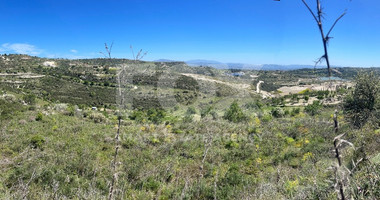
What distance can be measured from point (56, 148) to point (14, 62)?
6302 cm

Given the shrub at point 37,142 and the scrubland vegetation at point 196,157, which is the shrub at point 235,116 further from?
the shrub at point 37,142

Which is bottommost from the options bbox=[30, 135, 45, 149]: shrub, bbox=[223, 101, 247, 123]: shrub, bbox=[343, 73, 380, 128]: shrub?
bbox=[223, 101, 247, 123]: shrub

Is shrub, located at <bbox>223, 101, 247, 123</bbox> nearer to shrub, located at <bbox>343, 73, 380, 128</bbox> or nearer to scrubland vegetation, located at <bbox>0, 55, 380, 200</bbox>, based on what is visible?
scrubland vegetation, located at <bbox>0, 55, 380, 200</bbox>

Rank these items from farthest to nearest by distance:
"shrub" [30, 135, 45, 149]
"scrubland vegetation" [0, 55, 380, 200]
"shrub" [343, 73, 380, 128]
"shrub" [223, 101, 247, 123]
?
"shrub" [223, 101, 247, 123], "shrub" [343, 73, 380, 128], "shrub" [30, 135, 45, 149], "scrubland vegetation" [0, 55, 380, 200]

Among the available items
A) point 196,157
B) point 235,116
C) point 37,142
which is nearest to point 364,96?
point 196,157

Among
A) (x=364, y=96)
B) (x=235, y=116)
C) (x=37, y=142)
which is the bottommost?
(x=235, y=116)

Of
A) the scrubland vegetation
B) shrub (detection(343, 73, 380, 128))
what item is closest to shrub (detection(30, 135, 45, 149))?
the scrubland vegetation

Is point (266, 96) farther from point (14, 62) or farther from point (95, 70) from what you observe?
point (14, 62)

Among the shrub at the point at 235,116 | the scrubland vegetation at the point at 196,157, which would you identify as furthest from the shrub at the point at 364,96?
the shrub at the point at 235,116

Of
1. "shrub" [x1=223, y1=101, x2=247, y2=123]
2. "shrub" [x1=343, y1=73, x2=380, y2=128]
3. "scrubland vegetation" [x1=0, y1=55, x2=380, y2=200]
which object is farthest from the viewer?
"shrub" [x1=223, y1=101, x2=247, y2=123]

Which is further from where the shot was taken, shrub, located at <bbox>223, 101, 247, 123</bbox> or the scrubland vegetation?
shrub, located at <bbox>223, 101, 247, 123</bbox>

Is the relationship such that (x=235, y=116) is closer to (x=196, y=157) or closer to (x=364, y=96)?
(x=364, y=96)

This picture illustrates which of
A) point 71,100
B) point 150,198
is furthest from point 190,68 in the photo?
point 150,198

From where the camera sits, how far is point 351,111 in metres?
10.1
